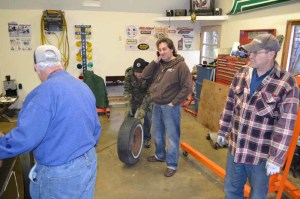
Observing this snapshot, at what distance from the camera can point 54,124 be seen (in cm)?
135

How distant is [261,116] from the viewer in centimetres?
171

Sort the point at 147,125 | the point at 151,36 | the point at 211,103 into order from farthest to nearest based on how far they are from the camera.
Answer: the point at 151,36 < the point at 211,103 < the point at 147,125

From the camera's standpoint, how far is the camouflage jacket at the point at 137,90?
351 centimetres

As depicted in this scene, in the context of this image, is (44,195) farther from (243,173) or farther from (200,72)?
(200,72)

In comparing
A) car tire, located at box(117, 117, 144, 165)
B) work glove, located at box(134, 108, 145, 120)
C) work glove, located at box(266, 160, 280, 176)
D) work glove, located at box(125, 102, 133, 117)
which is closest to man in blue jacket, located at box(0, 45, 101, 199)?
work glove, located at box(266, 160, 280, 176)

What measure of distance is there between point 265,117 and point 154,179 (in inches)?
63.9

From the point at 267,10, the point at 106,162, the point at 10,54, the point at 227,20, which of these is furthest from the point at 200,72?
the point at 10,54

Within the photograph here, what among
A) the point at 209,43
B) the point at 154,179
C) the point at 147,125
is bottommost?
the point at 154,179

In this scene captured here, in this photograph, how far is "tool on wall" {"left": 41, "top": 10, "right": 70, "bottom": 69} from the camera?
5.08 meters

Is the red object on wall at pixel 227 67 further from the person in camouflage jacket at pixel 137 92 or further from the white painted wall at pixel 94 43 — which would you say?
the white painted wall at pixel 94 43

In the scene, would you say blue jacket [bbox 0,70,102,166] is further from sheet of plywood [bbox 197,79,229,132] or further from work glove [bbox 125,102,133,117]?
sheet of plywood [bbox 197,79,229,132]

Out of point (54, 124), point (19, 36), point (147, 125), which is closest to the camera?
point (54, 124)

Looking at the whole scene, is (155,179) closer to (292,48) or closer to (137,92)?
(137,92)

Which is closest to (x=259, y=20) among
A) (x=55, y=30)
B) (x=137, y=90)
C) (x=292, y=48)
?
(x=292, y=48)
